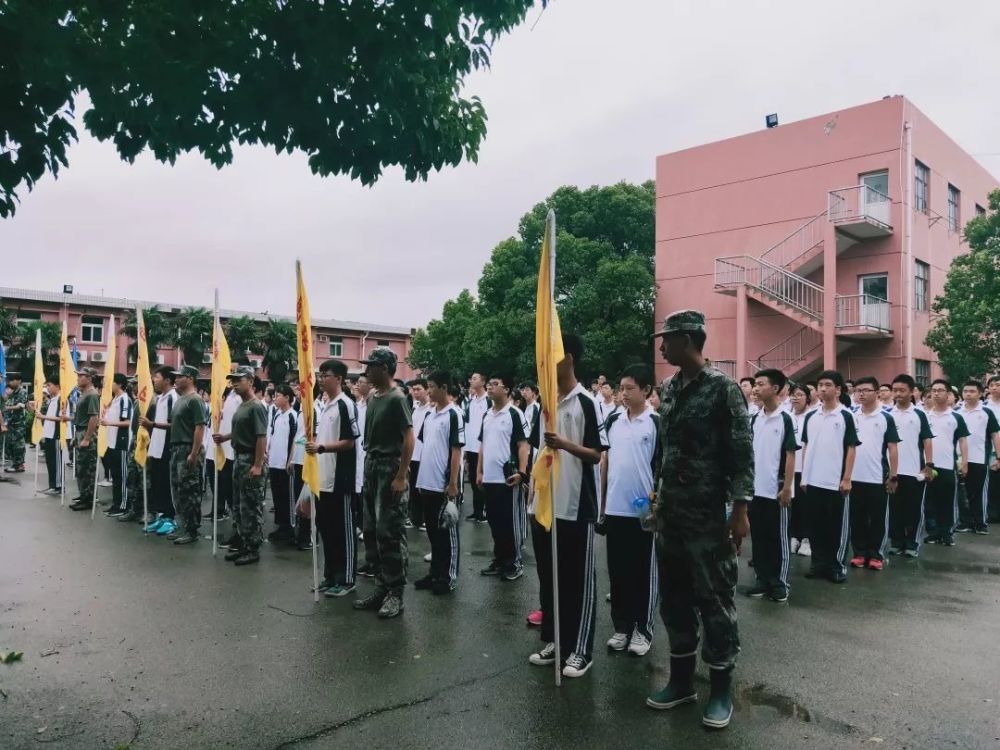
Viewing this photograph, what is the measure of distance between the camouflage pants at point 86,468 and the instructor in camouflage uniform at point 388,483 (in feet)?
26.1

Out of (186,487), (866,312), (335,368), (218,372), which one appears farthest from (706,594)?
(866,312)

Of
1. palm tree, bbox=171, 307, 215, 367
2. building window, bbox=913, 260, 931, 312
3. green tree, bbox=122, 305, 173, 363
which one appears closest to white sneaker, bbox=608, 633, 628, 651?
building window, bbox=913, 260, 931, 312

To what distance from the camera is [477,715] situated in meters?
4.04

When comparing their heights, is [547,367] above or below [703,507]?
above

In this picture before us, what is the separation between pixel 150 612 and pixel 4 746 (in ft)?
7.73

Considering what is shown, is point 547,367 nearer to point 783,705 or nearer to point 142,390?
point 783,705

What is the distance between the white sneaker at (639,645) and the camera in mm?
5027

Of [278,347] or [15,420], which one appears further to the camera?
[278,347]

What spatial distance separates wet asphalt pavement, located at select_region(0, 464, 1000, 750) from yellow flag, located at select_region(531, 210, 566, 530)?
1.13 metres

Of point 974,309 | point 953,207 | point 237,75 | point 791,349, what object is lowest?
point 791,349

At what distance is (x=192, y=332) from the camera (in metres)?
36.3

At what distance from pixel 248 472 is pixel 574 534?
14.6ft

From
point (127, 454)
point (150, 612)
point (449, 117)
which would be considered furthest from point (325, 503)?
point (127, 454)

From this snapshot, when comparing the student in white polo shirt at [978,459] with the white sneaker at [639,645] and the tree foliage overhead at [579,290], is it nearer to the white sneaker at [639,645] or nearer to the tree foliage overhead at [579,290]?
the white sneaker at [639,645]
